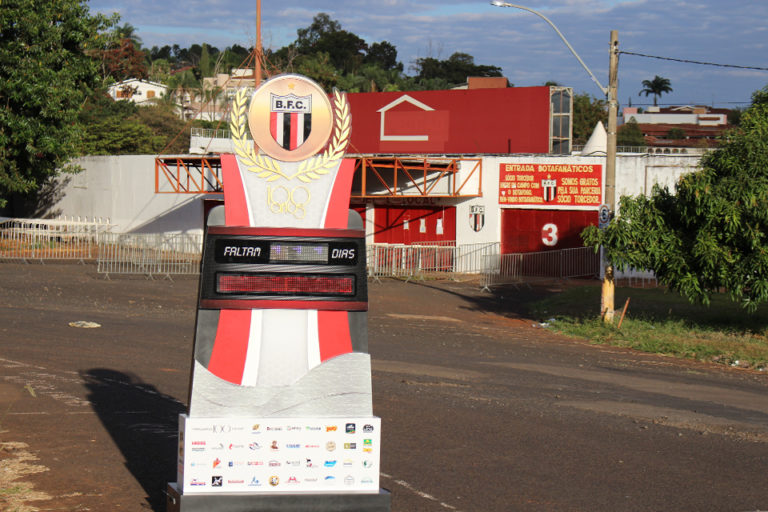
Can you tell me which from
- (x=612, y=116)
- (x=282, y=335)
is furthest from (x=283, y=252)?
(x=612, y=116)

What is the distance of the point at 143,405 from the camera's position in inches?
452

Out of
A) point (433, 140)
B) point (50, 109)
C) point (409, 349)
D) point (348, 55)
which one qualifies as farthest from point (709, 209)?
point (348, 55)

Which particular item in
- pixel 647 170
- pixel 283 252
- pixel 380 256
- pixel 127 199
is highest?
pixel 647 170

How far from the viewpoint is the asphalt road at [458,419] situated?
8.07 m

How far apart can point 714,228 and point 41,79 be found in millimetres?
24583

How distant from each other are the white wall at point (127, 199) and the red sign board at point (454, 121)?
858 cm

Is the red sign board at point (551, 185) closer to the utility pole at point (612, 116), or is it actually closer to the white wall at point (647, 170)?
the white wall at point (647, 170)

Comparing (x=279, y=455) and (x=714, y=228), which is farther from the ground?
(x=714, y=228)

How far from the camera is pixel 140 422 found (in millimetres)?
10516

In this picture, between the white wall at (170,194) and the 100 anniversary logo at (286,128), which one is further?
the white wall at (170,194)

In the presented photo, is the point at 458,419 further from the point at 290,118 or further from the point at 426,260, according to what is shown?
the point at 426,260

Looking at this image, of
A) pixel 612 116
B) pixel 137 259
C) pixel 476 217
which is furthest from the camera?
pixel 476 217

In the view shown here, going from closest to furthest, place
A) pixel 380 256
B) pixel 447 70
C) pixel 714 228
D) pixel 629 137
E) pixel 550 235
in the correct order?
pixel 714 228, pixel 380 256, pixel 550 235, pixel 629 137, pixel 447 70

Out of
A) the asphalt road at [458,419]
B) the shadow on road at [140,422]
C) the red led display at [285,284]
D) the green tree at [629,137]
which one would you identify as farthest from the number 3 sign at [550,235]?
the green tree at [629,137]
